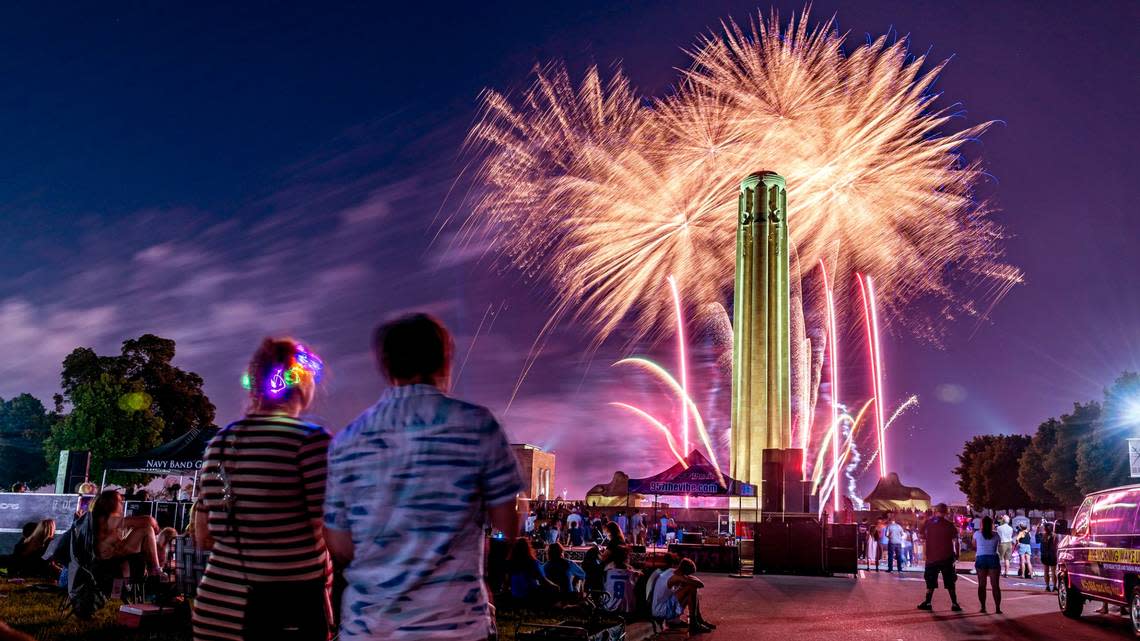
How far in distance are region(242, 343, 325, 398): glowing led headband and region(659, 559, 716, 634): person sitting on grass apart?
9797 mm

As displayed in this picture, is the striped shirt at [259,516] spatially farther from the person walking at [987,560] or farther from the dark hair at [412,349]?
the person walking at [987,560]

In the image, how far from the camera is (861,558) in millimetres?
34750

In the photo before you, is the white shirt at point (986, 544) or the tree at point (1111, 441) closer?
the white shirt at point (986, 544)

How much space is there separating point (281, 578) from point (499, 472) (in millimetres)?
1121

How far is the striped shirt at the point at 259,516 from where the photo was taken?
341 centimetres

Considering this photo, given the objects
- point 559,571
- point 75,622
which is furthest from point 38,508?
Result: point 559,571

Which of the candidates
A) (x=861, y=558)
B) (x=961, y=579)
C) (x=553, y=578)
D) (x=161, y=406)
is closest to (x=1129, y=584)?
(x=553, y=578)

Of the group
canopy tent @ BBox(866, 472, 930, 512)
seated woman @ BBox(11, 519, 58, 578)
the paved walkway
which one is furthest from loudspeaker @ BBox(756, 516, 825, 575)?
canopy tent @ BBox(866, 472, 930, 512)

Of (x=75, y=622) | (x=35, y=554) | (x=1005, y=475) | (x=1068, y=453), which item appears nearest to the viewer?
(x=75, y=622)

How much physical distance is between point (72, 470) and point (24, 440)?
5990cm

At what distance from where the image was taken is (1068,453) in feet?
226

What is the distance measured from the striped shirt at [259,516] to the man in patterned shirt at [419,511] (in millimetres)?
582

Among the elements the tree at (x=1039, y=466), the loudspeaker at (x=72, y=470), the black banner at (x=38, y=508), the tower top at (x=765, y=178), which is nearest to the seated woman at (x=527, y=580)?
the black banner at (x=38, y=508)

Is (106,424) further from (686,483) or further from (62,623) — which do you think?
(62,623)
